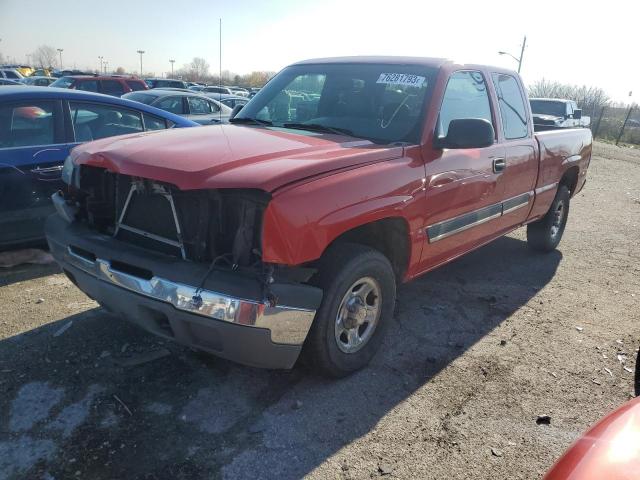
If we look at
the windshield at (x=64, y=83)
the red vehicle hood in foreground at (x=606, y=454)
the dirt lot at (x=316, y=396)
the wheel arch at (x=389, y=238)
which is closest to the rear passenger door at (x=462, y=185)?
the wheel arch at (x=389, y=238)

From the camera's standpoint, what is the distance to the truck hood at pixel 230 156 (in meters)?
2.52

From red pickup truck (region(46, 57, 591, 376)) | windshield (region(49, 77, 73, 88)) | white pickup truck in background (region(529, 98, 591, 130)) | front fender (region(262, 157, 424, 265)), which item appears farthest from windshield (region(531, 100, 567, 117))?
front fender (region(262, 157, 424, 265))

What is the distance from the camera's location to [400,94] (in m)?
3.70

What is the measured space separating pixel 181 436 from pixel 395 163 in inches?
77.2

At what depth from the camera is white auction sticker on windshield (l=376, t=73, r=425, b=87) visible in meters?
3.69

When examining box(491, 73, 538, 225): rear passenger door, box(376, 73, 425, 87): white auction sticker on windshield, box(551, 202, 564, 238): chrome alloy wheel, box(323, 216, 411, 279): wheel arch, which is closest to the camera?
box(323, 216, 411, 279): wheel arch

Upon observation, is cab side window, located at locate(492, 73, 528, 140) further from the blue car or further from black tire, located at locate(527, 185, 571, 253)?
the blue car

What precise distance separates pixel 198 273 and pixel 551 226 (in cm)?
471

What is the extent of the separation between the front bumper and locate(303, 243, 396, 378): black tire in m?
0.17

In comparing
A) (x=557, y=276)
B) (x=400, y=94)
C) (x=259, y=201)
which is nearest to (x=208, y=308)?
(x=259, y=201)

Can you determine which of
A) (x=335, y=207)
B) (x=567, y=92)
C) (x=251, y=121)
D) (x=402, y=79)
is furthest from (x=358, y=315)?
(x=567, y=92)

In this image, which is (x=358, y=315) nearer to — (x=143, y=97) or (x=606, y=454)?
(x=606, y=454)

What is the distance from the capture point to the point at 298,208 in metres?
2.52

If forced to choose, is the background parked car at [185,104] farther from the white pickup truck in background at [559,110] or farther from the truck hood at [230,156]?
the white pickup truck in background at [559,110]
